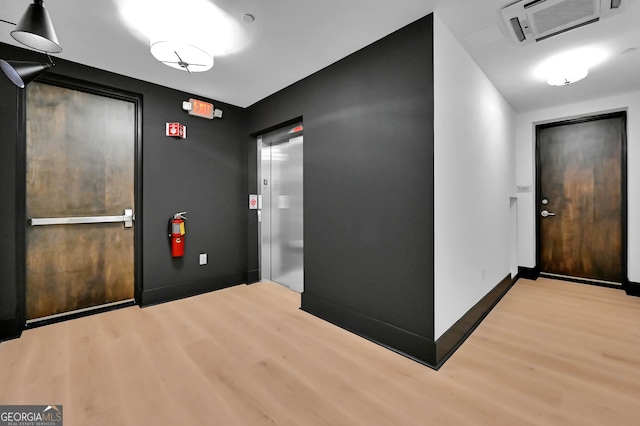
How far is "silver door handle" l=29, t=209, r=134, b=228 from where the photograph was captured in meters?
2.67

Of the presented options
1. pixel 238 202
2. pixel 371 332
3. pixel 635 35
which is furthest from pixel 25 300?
pixel 635 35

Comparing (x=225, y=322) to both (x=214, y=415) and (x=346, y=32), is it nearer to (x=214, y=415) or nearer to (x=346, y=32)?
(x=214, y=415)

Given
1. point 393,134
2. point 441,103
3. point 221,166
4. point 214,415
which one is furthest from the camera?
point 221,166

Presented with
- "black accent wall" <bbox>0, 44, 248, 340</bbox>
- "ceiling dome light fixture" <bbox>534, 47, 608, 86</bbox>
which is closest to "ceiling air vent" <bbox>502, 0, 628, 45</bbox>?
"ceiling dome light fixture" <bbox>534, 47, 608, 86</bbox>

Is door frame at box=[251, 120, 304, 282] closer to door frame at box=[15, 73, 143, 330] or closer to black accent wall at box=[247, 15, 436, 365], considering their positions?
black accent wall at box=[247, 15, 436, 365]

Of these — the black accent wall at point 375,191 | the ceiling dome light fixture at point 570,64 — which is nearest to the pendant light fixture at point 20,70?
the black accent wall at point 375,191

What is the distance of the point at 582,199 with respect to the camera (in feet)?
13.4

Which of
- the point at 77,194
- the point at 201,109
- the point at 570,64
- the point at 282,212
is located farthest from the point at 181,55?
the point at 570,64

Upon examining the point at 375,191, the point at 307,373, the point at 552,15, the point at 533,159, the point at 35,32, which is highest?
the point at 552,15

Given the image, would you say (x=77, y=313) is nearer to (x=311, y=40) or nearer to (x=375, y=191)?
(x=375, y=191)

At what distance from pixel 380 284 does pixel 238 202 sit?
2.54m

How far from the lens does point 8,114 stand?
2449 millimetres

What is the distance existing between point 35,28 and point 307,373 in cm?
264

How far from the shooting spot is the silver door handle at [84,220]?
267 cm
